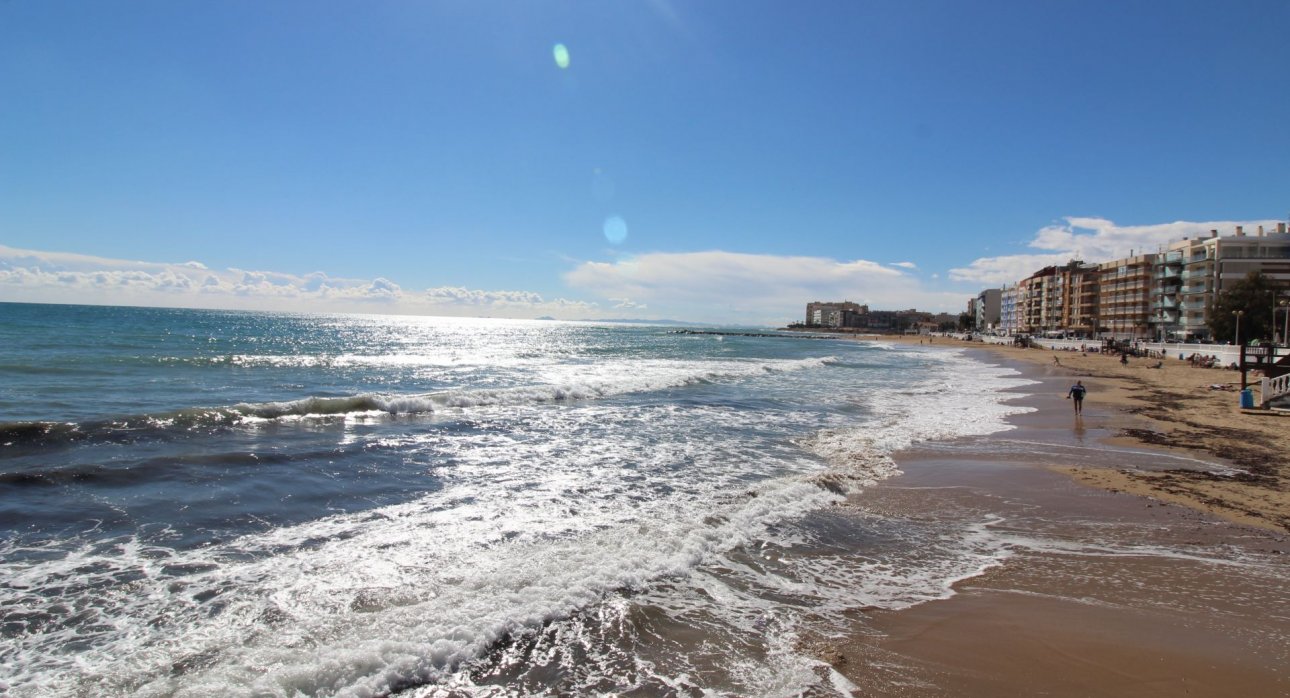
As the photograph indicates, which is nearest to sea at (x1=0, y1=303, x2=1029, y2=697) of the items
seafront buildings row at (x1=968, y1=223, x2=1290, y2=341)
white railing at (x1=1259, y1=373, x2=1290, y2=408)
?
white railing at (x1=1259, y1=373, x2=1290, y2=408)

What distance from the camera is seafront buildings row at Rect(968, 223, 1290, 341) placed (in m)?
81.0

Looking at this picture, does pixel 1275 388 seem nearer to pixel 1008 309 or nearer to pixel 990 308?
pixel 1008 309

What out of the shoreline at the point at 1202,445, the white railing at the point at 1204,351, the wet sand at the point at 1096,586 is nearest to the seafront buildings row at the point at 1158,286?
the white railing at the point at 1204,351

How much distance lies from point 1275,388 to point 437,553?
26832 mm

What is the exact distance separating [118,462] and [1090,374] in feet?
149

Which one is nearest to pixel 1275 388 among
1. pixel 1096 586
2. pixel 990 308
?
pixel 1096 586

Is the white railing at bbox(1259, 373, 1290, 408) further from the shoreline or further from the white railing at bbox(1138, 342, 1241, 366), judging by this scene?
the white railing at bbox(1138, 342, 1241, 366)

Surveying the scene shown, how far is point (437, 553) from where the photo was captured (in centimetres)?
720

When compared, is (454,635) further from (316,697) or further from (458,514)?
(458,514)

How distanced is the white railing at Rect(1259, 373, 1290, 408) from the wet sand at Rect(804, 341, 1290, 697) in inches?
379

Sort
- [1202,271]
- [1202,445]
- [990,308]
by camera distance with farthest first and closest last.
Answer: [990,308] < [1202,271] < [1202,445]

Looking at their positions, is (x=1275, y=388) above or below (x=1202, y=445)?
above

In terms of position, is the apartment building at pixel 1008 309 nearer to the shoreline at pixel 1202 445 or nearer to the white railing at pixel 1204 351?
the white railing at pixel 1204 351

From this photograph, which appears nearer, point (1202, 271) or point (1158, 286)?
point (1202, 271)
